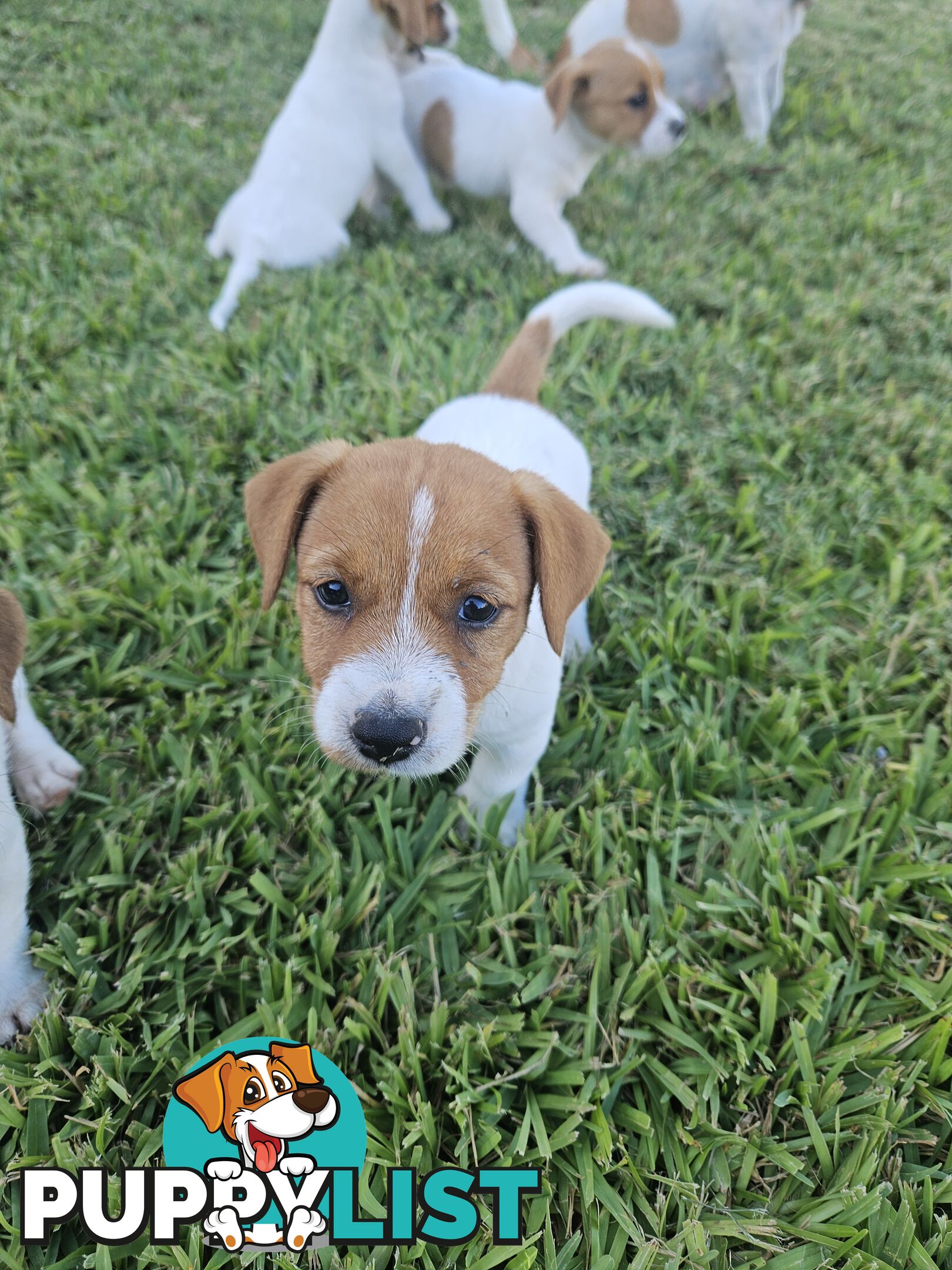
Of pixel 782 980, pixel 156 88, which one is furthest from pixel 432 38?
pixel 782 980

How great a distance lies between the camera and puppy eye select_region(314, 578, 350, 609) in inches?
85.9

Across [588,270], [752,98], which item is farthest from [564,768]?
[752,98]

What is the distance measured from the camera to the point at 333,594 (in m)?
2.21

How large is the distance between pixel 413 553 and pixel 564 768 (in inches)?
51.3

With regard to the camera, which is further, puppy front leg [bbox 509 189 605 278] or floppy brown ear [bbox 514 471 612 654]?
puppy front leg [bbox 509 189 605 278]

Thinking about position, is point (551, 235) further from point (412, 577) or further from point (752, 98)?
point (412, 577)

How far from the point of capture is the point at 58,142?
20.0 feet

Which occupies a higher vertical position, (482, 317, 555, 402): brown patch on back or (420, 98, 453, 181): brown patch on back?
(420, 98, 453, 181): brown patch on back

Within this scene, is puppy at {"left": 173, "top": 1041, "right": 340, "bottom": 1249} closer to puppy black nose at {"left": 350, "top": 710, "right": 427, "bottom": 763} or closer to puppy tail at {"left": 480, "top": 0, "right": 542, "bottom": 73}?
puppy black nose at {"left": 350, "top": 710, "right": 427, "bottom": 763}

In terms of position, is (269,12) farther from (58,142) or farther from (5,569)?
(5,569)

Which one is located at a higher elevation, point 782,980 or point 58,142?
point 58,142

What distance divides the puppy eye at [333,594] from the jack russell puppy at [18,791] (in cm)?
79

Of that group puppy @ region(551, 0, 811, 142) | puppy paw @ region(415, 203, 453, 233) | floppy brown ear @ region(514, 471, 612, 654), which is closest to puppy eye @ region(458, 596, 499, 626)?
floppy brown ear @ region(514, 471, 612, 654)

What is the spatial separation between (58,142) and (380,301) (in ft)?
10.8
